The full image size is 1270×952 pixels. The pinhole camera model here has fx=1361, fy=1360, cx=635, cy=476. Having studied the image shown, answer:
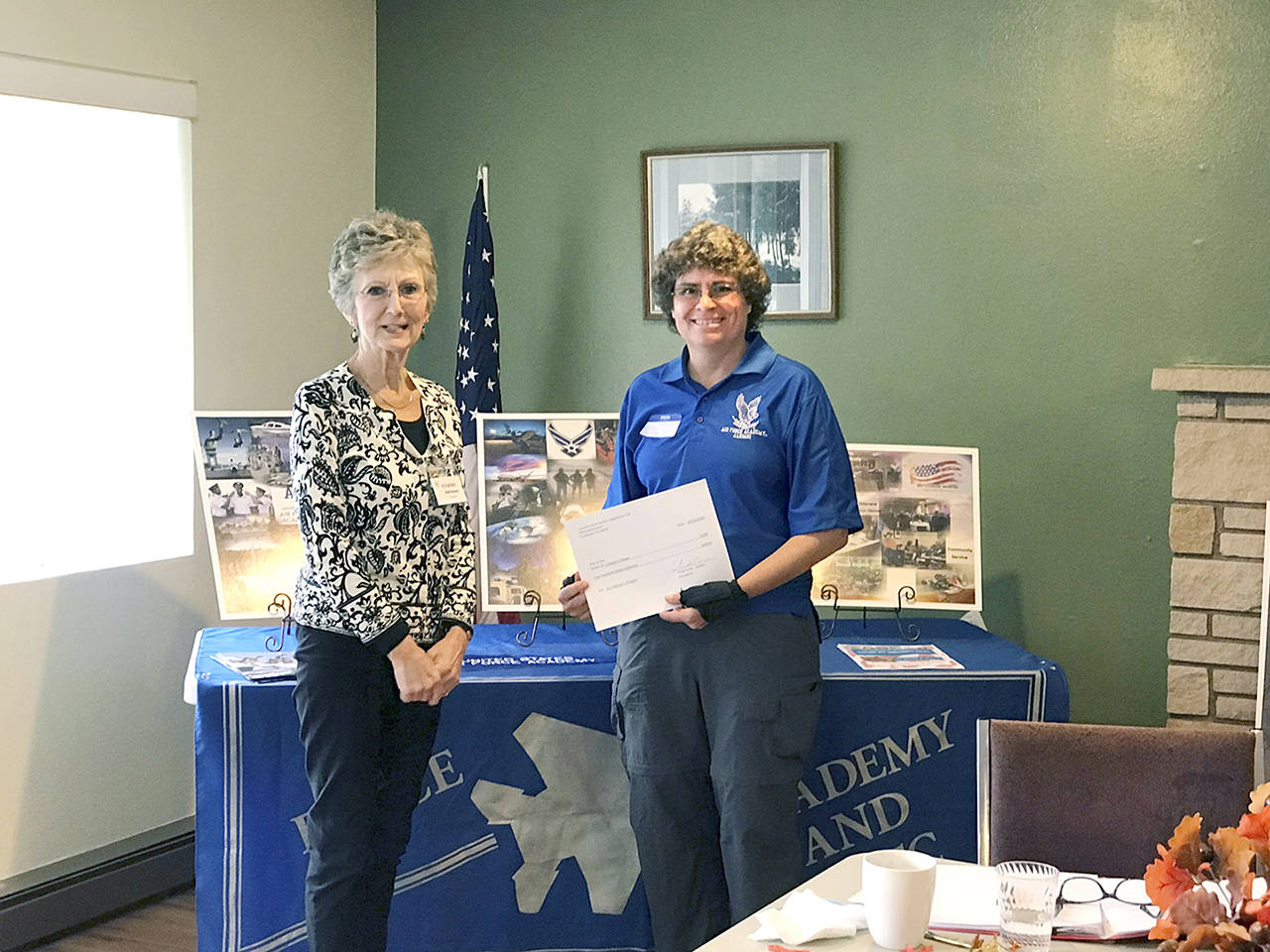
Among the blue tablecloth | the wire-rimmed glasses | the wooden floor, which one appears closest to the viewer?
the wire-rimmed glasses

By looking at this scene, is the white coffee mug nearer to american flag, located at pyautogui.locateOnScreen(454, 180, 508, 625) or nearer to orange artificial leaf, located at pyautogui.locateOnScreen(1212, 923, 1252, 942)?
orange artificial leaf, located at pyautogui.locateOnScreen(1212, 923, 1252, 942)

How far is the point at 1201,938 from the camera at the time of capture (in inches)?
41.8

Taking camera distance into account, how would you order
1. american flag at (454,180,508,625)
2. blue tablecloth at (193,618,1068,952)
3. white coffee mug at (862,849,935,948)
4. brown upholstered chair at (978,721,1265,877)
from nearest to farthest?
white coffee mug at (862,849,935,948), brown upholstered chair at (978,721,1265,877), blue tablecloth at (193,618,1068,952), american flag at (454,180,508,625)

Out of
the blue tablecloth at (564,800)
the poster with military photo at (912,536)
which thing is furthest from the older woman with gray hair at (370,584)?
the poster with military photo at (912,536)

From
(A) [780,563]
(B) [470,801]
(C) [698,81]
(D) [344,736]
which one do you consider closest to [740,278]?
(A) [780,563]

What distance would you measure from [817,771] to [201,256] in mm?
2275

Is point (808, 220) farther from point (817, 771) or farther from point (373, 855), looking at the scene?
point (373, 855)

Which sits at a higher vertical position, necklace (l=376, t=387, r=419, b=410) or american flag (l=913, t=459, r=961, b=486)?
necklace (l=376, t=387, r=419, b=410)

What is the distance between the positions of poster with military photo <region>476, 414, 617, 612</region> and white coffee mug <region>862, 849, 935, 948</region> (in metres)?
1.89


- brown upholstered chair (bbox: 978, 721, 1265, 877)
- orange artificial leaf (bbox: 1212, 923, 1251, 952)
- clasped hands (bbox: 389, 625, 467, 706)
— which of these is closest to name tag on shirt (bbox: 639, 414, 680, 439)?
clasped hands (bbox: 389, 625, 467, 706)

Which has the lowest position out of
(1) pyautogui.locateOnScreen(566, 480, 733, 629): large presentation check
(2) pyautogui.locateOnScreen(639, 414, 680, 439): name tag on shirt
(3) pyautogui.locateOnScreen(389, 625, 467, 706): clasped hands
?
(3) pyautogui.locateOnScreen(389, 625, 467, 706): clasped hands

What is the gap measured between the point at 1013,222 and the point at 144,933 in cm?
294

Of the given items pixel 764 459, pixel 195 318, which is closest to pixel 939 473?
pixel 764 459

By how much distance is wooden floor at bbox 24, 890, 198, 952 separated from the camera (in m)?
3.43
